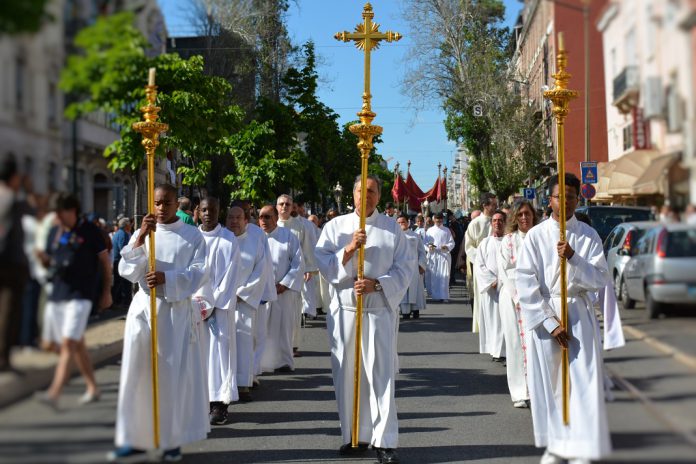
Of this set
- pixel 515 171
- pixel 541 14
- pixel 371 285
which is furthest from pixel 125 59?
pixel 515 171

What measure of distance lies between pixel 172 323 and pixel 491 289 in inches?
232

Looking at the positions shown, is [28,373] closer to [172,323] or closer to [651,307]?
[651,307]

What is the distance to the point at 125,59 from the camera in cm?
315

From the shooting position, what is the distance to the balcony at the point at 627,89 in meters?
3.00

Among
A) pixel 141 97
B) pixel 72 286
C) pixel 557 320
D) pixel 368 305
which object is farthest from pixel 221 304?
pixel 72 286

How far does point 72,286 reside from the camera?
2.82 m

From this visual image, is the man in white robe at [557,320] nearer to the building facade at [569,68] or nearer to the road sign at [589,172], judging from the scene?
the building facade at [569,68]

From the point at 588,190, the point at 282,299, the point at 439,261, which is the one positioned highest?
the point at 588,190

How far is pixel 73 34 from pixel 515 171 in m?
5.23

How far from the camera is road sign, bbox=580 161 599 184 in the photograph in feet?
15.3

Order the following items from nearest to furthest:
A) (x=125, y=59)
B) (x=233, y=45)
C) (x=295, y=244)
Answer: (x=125, y=59), (x=233, y=45), (x=295, y=244)

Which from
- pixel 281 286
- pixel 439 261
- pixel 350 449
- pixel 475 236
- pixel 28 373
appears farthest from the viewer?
pixel 439 261

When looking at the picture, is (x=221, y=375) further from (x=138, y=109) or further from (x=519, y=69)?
(x=138, y=109)

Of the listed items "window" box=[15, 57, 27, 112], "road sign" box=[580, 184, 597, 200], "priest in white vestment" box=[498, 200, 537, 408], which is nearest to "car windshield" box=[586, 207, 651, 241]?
"road sign" box=[580, 184, 597, 200]
